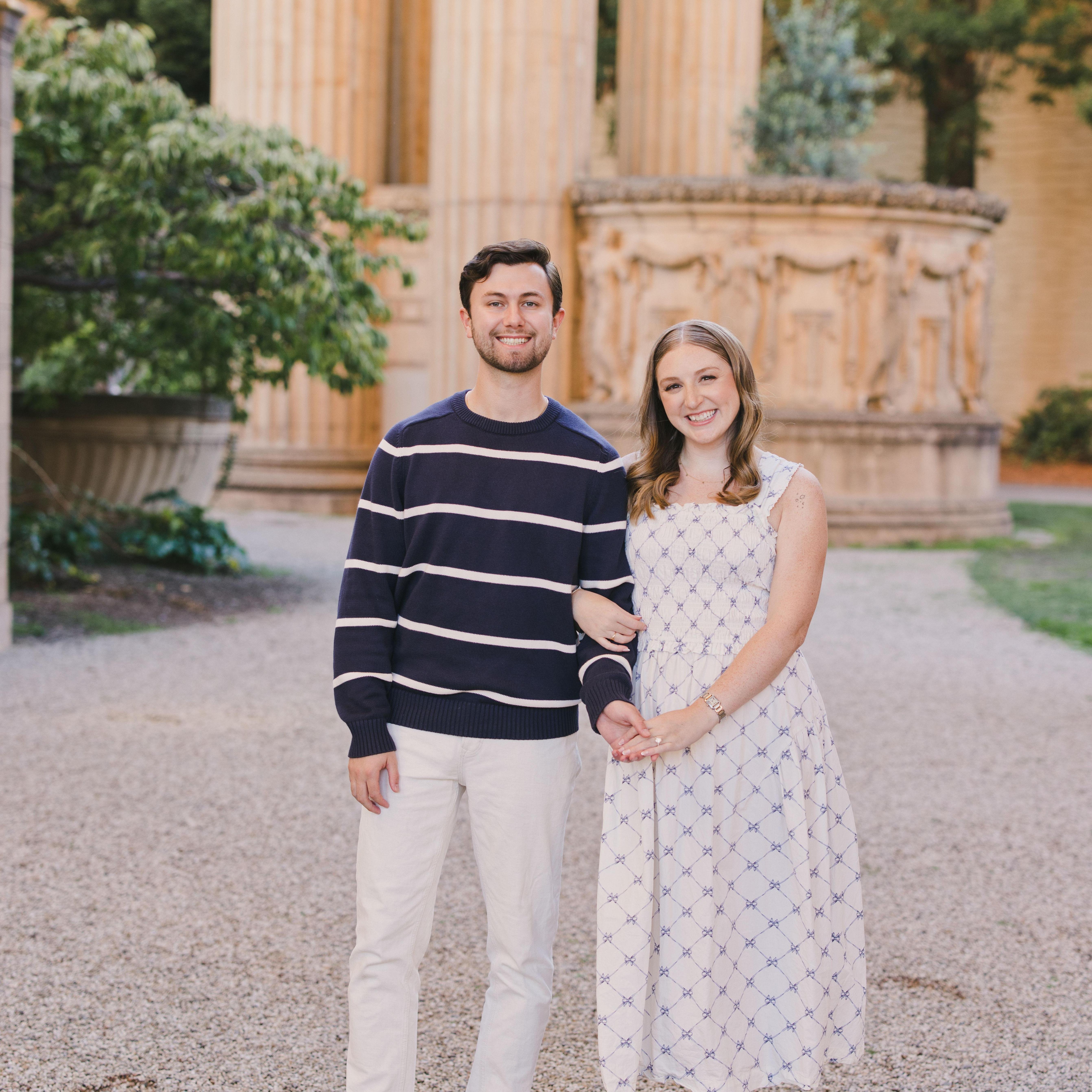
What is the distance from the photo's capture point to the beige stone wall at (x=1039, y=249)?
1121 inches

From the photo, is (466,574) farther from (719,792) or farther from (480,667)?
(719,792)

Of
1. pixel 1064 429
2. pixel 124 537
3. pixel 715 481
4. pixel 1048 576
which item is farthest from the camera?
pixel 1064 429

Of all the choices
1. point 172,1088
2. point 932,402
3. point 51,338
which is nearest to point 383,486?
point 172,1088

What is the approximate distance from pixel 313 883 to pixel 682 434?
2.18 meters

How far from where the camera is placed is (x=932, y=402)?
1441 centimetres

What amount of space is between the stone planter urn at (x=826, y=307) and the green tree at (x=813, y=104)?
0.79 metres

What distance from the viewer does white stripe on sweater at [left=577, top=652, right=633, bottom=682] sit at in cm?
263

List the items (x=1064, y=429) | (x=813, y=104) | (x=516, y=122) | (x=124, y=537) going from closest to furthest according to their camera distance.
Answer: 1. (x=124, y=537)
2. (x=813, y=104)
3. (x=516, y=122)
4. (x=1064, y=429)

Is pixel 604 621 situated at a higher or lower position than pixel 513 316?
lower

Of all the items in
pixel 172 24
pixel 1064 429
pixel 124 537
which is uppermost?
pixel 172 24

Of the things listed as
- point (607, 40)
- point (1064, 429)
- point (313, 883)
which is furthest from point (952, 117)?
point (313, 883)

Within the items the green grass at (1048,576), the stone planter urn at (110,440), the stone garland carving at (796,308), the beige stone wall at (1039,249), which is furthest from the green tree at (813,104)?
the beige stone wall at (1039,249)

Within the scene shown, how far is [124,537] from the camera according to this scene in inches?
417

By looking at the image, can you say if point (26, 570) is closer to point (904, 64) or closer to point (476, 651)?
point (476, 651)
